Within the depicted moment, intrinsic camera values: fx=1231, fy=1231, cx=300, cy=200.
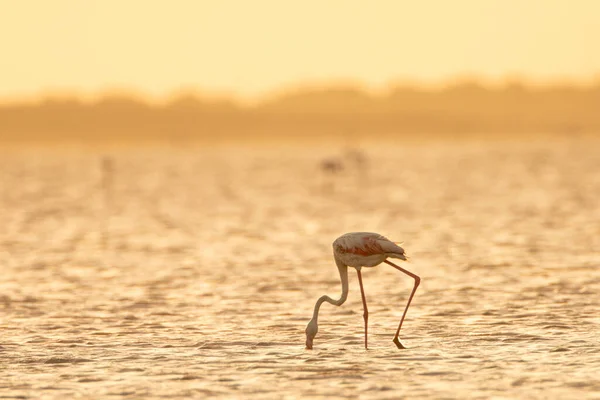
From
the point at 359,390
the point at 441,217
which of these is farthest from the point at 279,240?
the point at 359,390

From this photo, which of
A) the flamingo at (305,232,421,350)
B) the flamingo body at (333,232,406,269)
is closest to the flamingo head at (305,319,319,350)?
the flamingo at (305,232,421,350)

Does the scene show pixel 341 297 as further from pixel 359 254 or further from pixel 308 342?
pixel 308 342

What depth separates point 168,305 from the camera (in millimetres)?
17891

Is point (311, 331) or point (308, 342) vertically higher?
point (311, 331)

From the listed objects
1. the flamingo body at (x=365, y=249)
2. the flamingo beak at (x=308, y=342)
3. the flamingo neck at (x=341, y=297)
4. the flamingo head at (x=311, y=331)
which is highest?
the flamingo body at (x=365, y=249)

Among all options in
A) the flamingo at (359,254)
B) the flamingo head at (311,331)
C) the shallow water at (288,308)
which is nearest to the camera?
the shallow water at (288,308)

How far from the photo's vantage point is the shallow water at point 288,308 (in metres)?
12.3

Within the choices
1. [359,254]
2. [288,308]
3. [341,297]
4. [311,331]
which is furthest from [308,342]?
[288,308]

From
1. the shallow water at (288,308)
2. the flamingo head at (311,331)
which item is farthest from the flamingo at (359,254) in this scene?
the shallow water at (288,308)

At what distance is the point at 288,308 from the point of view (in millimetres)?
17438

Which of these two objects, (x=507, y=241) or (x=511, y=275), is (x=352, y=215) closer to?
(x=507, y=241)

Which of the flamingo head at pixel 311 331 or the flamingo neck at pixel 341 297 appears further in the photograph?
the flamingo neck at pixel 341 297

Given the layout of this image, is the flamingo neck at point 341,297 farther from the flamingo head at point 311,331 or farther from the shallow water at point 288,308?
the shallow water at point 288,308

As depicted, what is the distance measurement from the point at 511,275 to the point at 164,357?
28.2ft
